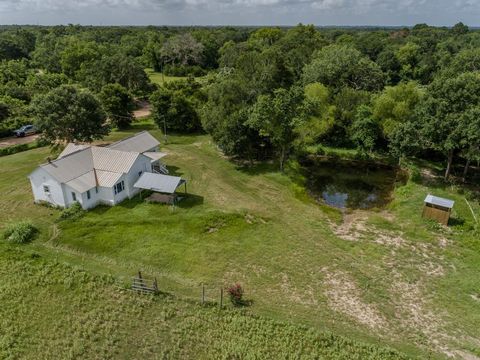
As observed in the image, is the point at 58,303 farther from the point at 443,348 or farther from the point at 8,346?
the point at 443,348

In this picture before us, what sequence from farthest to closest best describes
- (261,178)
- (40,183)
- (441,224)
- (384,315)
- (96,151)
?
(261,178), (96,151), (40,183), (441,224), (384,315)

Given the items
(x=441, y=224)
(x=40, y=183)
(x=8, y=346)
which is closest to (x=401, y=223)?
(x=441, y=224)

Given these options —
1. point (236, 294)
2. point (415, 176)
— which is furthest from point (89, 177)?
point (415, 176)

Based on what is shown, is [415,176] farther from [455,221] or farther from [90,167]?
[90,167]

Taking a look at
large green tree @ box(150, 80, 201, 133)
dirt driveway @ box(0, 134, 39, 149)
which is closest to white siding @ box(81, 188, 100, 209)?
large green tree @ box(150, 80, 201, 133)

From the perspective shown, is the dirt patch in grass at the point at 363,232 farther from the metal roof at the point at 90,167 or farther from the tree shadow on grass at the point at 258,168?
the metal roof at the point at 90,167

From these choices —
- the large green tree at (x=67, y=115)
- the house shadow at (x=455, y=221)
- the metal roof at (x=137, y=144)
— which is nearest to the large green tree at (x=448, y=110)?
the house shadow at (x=455, y=221)
